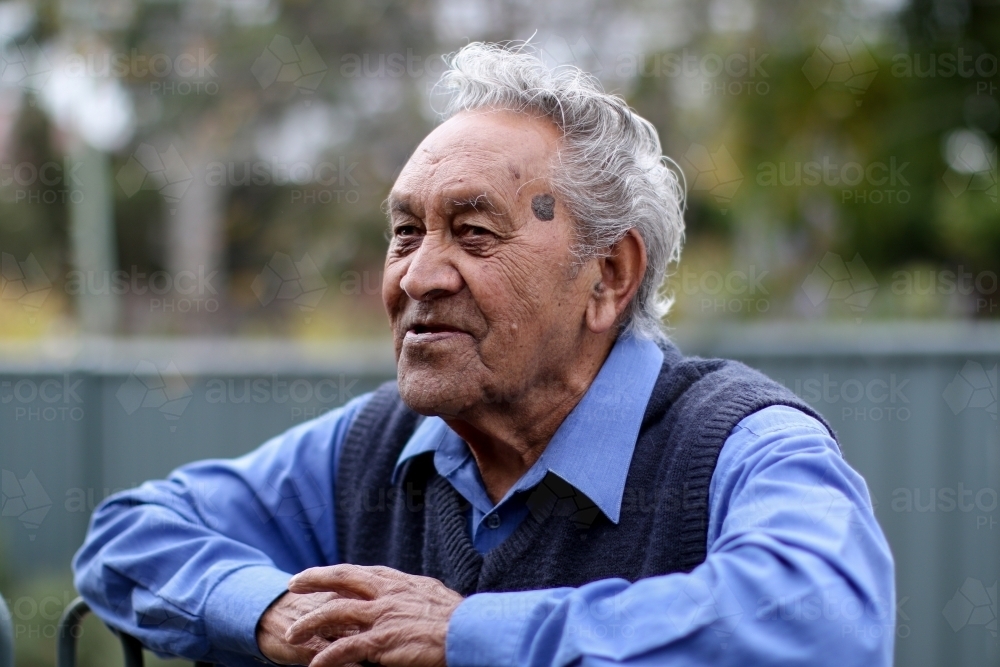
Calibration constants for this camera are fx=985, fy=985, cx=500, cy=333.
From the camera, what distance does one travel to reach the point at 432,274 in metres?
1.93

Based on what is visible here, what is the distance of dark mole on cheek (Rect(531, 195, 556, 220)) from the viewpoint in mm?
1958

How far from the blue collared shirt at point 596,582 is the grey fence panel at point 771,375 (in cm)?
266

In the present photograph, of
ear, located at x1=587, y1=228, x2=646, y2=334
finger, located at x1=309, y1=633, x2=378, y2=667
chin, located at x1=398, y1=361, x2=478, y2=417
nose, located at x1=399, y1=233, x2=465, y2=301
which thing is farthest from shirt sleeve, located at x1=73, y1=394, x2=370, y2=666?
ear, located at x1=587, y1=228, x2=646, y2=334

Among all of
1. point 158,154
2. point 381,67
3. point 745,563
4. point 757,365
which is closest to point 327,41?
point 381,67

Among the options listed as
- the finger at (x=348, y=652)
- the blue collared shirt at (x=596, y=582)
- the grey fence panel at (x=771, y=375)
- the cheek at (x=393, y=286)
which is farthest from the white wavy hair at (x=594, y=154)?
the grey fence panel at (x=771, y=375)

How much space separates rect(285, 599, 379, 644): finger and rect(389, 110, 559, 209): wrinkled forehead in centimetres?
80

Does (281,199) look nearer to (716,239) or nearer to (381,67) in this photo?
(381,67)

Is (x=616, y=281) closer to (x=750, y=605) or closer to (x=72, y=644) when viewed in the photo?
(x=750, y=605)

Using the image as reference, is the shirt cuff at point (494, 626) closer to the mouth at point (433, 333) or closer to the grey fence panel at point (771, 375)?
the mouth at point (433, 333)

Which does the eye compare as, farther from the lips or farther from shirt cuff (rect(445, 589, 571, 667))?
shirt cuff (rect(445, 589, 571, 667))

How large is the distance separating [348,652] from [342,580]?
12cm

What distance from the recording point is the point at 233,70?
A: 573 inches

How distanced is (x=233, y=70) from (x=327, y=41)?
1495mm

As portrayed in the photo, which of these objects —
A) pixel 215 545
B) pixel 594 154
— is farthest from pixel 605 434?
pixel 215 545
